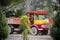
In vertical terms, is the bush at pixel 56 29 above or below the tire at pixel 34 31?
above

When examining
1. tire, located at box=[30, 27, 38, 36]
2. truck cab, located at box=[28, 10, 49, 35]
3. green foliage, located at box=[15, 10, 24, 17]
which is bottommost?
tire, located at box=[30, 27, 38, 36]

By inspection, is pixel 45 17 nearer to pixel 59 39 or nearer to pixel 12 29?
pixel 12 29

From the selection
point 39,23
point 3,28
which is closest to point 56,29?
point 3,28

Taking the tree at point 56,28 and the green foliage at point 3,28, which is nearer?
the tree at point 56,28

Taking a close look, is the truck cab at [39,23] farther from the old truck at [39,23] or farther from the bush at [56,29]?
the bush at [56,29]

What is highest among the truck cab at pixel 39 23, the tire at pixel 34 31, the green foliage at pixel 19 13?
the green foliage at pixel 19 13

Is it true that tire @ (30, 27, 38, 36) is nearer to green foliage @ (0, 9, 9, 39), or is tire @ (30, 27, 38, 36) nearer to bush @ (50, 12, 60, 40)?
green foliage @ (0, 9, 9, 39)

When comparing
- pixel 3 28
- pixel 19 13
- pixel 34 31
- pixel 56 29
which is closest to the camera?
pixel 56 29

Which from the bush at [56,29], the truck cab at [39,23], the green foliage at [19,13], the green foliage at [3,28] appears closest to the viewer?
the bush at [56,29]

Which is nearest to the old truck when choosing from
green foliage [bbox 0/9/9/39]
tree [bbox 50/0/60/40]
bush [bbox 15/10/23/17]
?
bush [bbox 15/10/23/17]

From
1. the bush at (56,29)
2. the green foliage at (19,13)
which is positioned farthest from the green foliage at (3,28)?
the green foliage at (19,13)

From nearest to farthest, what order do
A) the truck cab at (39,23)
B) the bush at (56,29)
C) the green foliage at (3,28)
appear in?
the bush at (56,29)
the green foliage at (3,28)
the truck cab at (39,23)

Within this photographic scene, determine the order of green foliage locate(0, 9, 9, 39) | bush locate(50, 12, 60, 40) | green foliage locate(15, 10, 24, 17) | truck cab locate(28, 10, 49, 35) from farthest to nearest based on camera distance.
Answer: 1. green foliage locate(15, 10, 24, 17)
2. truck cab locate(28, 10, 49, 35)
3. green foliage locate(0, 9, 9, 39)
4. bush locate(50, 12, 60, 40)

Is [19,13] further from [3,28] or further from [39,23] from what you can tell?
[3,28]
